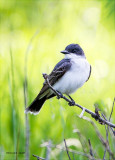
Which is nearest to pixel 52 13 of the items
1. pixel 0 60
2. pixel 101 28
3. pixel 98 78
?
pixel 101 28

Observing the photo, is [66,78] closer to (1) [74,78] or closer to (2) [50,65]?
(1) [74,78]

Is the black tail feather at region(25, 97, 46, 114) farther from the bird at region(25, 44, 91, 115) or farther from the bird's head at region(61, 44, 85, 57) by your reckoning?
the bird's head at region(61, 44, 85, 57)

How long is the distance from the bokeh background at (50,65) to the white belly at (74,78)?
0.46ft

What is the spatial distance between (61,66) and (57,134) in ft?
2.45

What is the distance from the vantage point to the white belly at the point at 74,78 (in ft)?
13.3

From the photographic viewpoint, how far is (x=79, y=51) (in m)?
4.44

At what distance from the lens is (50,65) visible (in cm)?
606

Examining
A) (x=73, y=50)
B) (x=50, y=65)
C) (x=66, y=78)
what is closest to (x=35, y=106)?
(x=66, y=78)

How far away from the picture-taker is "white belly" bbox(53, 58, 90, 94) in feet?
13.3

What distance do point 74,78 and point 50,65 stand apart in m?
2.03

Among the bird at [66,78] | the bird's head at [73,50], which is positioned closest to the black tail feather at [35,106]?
the bird at [66,78]

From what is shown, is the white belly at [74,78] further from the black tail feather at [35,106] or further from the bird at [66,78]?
the black tail feather at [35,106]

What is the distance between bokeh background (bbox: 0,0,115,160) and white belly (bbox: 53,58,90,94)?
0.14m

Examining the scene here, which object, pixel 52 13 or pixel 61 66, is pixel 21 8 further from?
pixel 61 66
